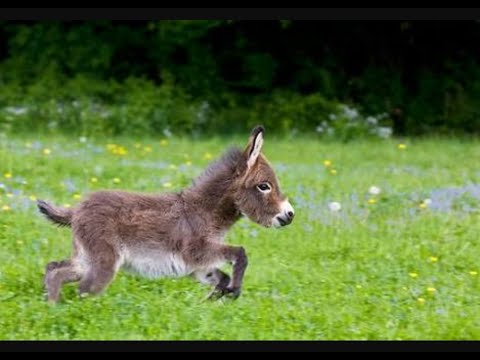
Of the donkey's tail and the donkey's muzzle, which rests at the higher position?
the donkey's muzzle

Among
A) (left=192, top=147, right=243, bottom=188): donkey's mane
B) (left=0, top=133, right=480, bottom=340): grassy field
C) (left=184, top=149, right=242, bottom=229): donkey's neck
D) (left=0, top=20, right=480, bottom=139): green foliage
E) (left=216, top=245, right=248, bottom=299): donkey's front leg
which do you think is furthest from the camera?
(left=0, top=20, right=480, bottom=139): green foliage

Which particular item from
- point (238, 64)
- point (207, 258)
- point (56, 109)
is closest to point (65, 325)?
point (207, 258)

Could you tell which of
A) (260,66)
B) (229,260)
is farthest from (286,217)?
(260,66)

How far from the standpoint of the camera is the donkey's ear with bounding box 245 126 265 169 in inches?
307

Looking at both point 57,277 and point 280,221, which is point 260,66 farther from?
point 57,277

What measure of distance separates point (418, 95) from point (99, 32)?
6.46 meters

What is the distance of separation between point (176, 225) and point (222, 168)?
0.59m

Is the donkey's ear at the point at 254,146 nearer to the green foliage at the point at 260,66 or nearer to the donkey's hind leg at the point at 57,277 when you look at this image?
the donkey's hind leg at the point at 57,277

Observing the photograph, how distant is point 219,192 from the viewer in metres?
7.99

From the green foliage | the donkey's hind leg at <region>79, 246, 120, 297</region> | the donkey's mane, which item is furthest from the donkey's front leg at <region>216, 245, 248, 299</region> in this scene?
the green foliage

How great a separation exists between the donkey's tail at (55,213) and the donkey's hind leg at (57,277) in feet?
1.16

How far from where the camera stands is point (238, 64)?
22.0 m

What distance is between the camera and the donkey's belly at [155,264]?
7.61m

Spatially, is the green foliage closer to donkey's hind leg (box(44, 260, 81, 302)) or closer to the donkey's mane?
the donkey's mane
